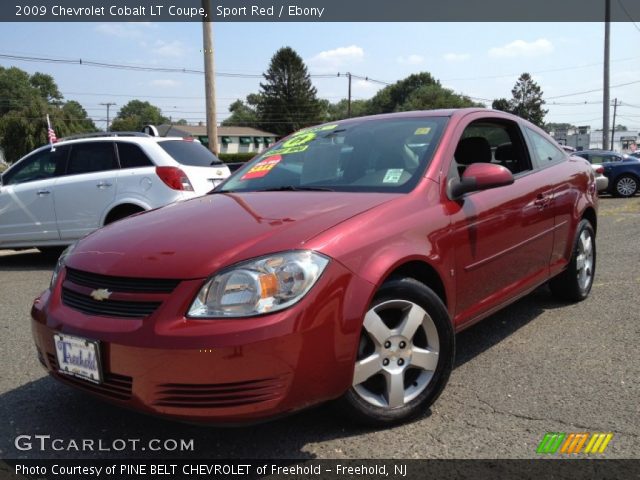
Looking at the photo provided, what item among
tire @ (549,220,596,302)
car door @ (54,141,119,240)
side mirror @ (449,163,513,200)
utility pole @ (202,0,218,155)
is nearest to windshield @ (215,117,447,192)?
side mirror @ (449,163,513,200)

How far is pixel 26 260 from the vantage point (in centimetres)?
813

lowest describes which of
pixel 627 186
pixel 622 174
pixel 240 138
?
pixel 627 186

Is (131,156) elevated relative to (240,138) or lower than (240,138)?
lower

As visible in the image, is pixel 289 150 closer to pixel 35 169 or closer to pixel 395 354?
pixel 395 354

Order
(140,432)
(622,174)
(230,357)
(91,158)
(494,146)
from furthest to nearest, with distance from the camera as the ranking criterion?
(622,174) < (91,158) < (494,146) < (140,432) < (230,357)

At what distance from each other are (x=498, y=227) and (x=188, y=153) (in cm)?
492

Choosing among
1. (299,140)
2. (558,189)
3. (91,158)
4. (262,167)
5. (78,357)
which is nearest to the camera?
(78,357)

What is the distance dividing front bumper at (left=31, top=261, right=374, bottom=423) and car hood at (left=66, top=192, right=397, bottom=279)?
7.0 inches

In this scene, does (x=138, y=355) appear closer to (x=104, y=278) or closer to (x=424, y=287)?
(x=104, y=278)

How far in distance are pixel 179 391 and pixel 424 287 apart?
3.95 feet

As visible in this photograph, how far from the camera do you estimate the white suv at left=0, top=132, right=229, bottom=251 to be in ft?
22.5

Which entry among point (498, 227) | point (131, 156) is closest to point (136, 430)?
point (498, 227)

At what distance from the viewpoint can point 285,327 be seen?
6.91 feet
